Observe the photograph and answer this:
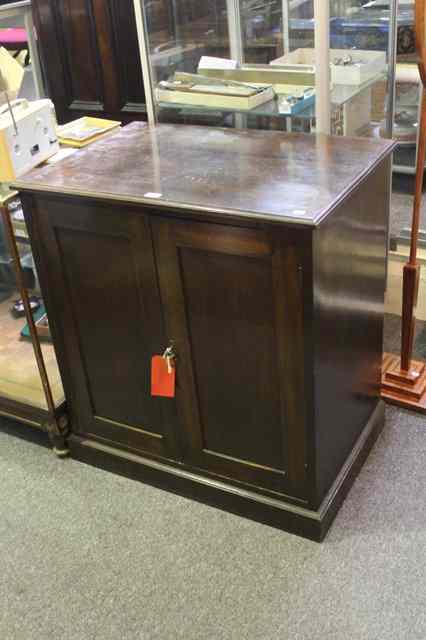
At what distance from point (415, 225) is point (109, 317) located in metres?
0.90

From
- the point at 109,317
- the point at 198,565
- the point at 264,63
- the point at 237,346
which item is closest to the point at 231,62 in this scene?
the point at 264,63

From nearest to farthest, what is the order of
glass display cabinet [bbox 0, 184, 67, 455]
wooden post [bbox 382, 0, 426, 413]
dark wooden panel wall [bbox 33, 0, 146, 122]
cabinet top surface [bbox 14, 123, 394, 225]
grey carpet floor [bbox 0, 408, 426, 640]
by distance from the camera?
cabinet top surface [bbox 14, 123, 394, 225] < grey carpet floor [bbox 0, 408, 426, 640] < glass display cabinet [bbox 0, 184, 67, 455] < wooden post [bbox 382, 0, 426, 413] < dark wooden panel wall [bbox 33, 0, 146, 122]

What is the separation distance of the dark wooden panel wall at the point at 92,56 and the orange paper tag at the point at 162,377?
62.0 inches

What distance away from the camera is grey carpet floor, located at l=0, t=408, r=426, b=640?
1691 mm

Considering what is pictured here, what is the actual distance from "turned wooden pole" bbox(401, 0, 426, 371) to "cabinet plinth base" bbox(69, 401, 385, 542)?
0.23 meters

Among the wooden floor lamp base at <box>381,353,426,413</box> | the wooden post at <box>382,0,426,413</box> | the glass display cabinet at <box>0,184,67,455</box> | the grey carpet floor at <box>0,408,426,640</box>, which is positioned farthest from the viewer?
the wooden floor lamp base at <box>381,353,426,413</box>

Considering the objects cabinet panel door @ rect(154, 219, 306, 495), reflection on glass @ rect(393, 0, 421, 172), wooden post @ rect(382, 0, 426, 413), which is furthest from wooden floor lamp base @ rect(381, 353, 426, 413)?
reflection on glass @ rect(393, 0, 421, 172)

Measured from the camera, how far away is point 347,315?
5.92 ft

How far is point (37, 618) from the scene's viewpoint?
5.72 ft

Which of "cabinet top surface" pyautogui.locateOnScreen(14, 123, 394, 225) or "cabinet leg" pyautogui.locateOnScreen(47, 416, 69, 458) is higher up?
"cabinet top surface" pyautogui.locateOnScreen(14, 123, 394, 225)

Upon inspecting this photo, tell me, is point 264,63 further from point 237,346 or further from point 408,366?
point 237,346

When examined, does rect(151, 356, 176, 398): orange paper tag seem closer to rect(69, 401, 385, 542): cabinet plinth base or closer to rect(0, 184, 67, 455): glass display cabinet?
rect(69, 401, 385, 542): cabinet plinth base

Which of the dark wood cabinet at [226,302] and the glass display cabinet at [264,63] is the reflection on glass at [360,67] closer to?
the glass display cabinet at [264,63]

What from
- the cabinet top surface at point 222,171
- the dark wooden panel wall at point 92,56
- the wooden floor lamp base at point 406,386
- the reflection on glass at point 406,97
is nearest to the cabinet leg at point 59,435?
the cabinet top surface at point 222,171
